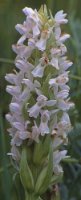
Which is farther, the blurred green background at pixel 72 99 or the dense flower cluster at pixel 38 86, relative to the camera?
the blurred green background at pixel 72 99

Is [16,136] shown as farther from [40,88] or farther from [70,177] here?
Result: [70,177]

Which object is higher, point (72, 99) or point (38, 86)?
point (72, 99)

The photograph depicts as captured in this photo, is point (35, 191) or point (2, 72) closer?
point (35, 191)

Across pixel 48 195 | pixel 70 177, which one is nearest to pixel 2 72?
pixel 70 177

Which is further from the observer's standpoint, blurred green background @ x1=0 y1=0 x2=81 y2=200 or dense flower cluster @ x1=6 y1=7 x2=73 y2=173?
blurred green background @ x1=0 y1=0 x2=81 y2=200
